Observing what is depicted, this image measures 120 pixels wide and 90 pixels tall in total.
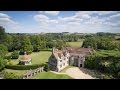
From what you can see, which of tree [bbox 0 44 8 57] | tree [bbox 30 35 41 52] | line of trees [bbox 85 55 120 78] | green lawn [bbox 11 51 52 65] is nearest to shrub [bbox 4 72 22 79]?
green lawn [bbox 11 51 52 65]

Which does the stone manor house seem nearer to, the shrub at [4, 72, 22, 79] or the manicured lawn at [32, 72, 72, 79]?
Result: the manicured lawn at [32, 72, 72, 79]

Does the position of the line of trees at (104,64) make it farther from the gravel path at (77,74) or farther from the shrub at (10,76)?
the shrub at (10,76)

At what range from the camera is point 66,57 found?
6.01m

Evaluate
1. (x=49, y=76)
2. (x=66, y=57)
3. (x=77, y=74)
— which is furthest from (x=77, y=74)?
(x=49, y=76)

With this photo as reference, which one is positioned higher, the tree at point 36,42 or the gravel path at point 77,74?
the tree at point 36,42

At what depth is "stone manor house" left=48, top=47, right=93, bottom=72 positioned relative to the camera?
5.97 metres

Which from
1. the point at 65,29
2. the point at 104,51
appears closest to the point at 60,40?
the point at 65,29

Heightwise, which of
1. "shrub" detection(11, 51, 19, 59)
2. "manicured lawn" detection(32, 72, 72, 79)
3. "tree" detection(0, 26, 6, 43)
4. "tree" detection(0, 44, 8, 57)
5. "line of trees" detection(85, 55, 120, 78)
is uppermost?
"tree" detection(0, 26, 6, 43)

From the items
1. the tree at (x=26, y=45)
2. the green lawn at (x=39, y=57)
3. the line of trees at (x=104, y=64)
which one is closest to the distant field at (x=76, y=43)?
the line of trees at (x=104, y=64)

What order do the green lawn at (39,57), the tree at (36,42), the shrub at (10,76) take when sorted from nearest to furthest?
1. the shrub at (10,76)
2. the green lawn at (39,57)
3. the tree at (36,42)

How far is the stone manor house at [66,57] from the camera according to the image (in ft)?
19.6

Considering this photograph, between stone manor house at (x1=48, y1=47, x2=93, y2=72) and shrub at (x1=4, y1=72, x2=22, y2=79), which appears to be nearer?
shrub at (x1=4, y1=72, x2=22, y2=79)
